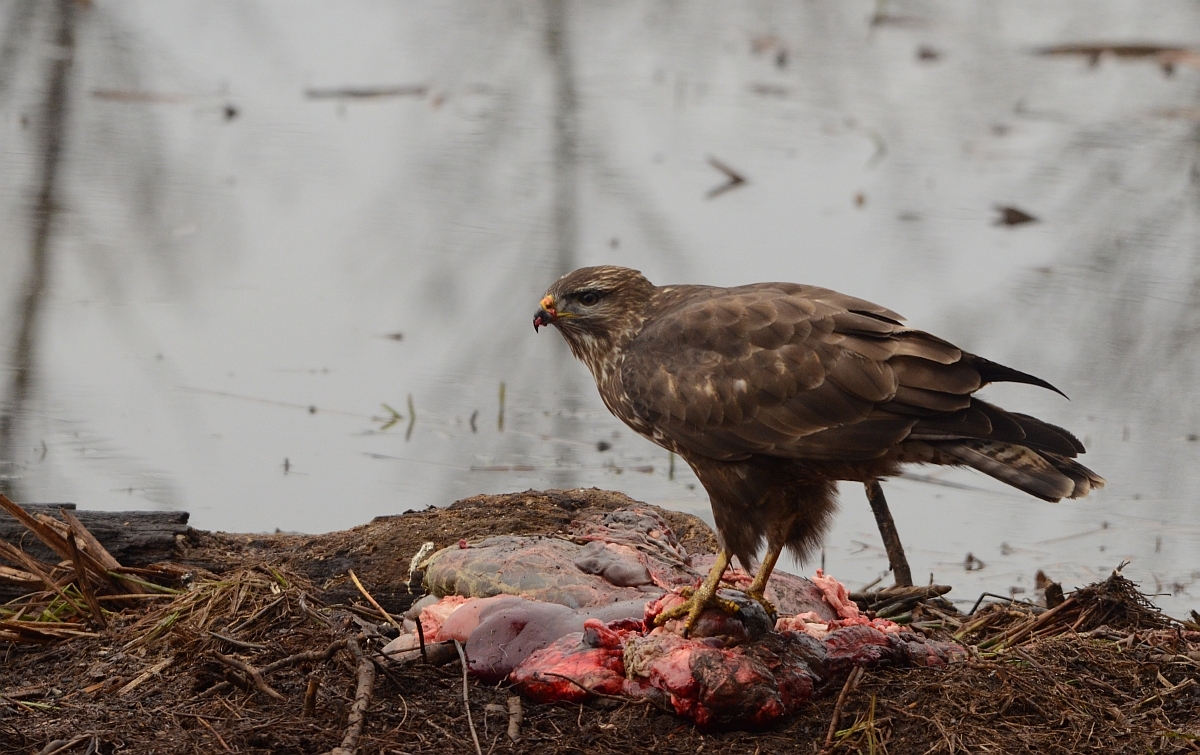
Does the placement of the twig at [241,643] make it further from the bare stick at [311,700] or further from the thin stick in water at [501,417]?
the thin stick in water at [501,417]

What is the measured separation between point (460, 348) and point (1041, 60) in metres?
7.51

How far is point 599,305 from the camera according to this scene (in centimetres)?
491

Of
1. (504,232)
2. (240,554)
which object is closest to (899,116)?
(504,232)

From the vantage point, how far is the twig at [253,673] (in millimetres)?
3986

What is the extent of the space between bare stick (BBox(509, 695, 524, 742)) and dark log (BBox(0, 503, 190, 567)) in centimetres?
161

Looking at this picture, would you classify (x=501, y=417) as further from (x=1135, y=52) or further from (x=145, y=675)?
(x=1135, y=52)

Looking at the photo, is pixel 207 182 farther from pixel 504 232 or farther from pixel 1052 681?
pixel 1052 681

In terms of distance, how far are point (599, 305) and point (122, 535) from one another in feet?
5.52

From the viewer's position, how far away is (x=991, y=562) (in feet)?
19.3

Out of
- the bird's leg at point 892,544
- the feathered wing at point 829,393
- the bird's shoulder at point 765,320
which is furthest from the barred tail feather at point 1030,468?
the bird's leg at point 892,544

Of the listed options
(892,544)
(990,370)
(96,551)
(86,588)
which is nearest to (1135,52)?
(892,544)

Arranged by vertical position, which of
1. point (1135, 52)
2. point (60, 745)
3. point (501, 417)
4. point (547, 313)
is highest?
point (1135, 52)

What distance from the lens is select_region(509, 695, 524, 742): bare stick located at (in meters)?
3.83

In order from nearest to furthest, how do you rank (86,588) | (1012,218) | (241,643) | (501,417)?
(241,643)
(86,588)
(501,417)
(1012,218)
